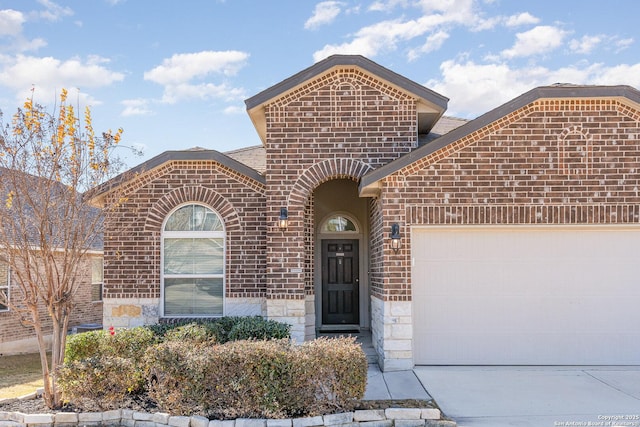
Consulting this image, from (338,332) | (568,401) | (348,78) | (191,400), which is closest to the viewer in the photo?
(191,400)

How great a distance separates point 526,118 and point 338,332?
6032mm

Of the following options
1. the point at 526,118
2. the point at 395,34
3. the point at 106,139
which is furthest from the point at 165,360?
the point at 395,34

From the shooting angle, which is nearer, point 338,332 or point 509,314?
point 509,314

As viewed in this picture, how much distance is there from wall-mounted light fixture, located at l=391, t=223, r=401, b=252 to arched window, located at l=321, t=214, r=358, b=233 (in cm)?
412

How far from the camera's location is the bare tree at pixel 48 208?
7.48 m

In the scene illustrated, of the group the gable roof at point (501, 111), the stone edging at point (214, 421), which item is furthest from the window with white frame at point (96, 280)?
the gable roof at point (501, 111)

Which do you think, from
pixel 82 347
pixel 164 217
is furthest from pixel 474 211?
pixel 82 347

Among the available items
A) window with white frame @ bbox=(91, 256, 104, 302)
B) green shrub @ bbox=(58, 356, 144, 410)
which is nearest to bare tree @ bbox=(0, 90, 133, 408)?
green shrub @ bbox=(58, 356, 144, 410)

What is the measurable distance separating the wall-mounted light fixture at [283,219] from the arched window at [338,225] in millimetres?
3296

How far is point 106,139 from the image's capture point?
8.13 meters

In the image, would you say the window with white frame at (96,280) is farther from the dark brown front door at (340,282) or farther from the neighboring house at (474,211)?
the neighboring house at (474,211)

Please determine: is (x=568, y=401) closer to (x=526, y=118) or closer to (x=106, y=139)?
(x=526, y=118)

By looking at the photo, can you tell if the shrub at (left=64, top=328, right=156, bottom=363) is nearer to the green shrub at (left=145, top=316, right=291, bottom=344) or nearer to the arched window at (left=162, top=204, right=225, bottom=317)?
the green shrub at (left=145, top=316, right=291, bottom=344)

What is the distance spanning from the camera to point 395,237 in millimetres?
9398
